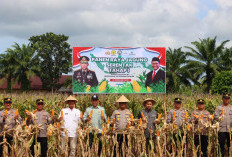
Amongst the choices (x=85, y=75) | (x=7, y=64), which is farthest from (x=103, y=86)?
(x=7, y=64)

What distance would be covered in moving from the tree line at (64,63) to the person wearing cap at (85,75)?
884 inches

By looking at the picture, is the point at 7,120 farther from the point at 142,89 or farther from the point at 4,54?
the point at 4,54

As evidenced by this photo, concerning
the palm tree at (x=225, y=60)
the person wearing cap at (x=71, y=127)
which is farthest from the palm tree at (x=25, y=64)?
the person wearing cap at (x=71, y=127)

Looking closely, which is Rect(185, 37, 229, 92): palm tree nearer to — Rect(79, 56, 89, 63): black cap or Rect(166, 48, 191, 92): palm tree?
Rect(166, 48, 191, 92): palm tree

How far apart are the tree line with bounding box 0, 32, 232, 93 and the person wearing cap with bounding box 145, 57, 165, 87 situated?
70.4ft

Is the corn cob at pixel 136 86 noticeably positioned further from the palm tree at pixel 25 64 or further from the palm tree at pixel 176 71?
the palm tree at pixel 25 64

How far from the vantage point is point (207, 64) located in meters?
34.0

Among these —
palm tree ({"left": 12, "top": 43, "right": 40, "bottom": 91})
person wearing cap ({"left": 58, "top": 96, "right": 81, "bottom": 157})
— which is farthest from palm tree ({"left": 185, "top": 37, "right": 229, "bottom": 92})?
person wearing cap ({"left": 58, "top": 96, "right": 81, "bottom": 157})

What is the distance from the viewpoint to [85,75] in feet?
32.8

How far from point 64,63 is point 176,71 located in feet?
47.4

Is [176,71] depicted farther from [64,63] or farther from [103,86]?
[103,86]

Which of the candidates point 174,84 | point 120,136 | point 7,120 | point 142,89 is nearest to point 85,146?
point 120,136

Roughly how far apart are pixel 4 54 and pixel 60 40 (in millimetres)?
6957

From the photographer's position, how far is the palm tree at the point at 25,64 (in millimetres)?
36031
